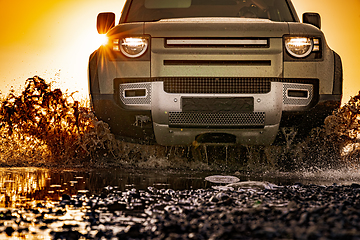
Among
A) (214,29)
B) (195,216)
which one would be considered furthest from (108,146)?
(195,216)

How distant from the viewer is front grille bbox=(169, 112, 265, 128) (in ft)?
14.8

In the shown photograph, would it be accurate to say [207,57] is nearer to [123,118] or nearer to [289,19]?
[123,118]

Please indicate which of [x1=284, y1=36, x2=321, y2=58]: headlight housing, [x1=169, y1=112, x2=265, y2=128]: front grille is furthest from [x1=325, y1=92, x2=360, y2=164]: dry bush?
[x1=169, y1=112, x2=265, y2=128]: front grille

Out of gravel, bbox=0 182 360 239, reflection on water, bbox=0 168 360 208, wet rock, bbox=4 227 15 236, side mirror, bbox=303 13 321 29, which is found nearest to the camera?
gravel, bbox=0 182 360 239

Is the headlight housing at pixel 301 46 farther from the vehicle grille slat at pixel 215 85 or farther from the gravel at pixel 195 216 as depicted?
the gravel at pixel 195 216

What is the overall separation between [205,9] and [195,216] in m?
3.61

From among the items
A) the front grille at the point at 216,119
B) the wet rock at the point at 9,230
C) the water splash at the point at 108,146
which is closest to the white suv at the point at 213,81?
the front grille at the point at 216,119

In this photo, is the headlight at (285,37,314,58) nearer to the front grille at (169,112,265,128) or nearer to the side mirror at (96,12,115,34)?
the front grille at (169,112,265,128)

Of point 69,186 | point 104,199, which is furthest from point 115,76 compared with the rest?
point 104,199

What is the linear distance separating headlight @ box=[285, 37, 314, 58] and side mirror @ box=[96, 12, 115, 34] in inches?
85.8

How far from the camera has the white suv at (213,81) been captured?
452 cm

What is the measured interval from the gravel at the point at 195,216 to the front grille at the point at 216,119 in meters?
1.07

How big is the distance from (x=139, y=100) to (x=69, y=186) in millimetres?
1131

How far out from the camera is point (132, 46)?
4.68 metres
